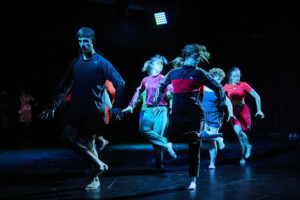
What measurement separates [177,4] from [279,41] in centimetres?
413

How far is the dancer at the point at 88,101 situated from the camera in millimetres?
3408

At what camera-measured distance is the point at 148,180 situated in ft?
14.1

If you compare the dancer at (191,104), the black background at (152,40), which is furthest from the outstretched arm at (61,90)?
the black background at (152,40)

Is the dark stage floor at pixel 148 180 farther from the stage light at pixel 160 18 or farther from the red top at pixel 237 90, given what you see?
the stage light at pixel 160 18

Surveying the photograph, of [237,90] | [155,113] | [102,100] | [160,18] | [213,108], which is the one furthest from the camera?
[160,18]

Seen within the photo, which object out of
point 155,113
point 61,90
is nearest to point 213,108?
point 155,113

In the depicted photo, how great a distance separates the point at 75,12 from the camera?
1012 centimetres

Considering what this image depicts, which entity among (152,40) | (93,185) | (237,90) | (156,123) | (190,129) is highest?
(152,40)

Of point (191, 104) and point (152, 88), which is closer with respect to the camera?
point (191, 104)

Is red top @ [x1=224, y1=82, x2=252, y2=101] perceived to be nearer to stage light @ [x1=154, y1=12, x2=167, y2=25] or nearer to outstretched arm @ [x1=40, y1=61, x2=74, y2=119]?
outstretched arm @ [x1=40, y1=61, x2=74, y2=119]

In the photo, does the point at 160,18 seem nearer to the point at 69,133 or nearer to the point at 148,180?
the point at 148,180

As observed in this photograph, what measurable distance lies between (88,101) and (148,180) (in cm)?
154

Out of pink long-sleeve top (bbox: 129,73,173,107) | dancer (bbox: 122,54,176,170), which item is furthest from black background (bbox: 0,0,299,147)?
pink long-sleeve top (bbox: 129,73,173,107)

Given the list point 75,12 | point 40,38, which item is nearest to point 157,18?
point 75,12
